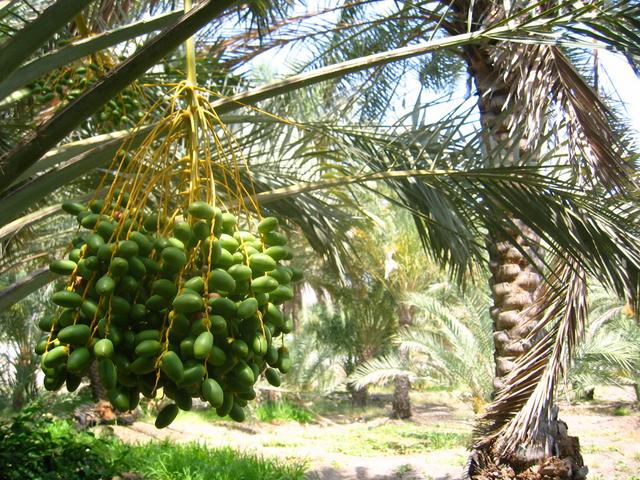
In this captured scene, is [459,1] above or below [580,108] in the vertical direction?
above

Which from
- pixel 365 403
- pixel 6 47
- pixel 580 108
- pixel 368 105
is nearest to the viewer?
pixel 6 47

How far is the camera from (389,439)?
36.6 ft

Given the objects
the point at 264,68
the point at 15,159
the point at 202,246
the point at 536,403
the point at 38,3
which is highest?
the point at 264,68

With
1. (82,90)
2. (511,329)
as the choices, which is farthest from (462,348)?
(82,90)

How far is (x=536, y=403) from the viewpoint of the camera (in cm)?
367

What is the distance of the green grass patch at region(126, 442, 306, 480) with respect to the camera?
5793mm

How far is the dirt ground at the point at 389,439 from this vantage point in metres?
8.21

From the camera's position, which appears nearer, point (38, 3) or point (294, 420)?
point (38, 3)

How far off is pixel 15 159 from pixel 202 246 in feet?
1.89

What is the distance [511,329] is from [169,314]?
342cm

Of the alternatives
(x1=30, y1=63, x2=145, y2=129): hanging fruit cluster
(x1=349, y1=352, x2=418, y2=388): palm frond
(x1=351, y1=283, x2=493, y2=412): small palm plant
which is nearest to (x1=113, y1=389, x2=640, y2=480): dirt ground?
(x1=351, y1=283, x2=493, y2=412): small palm plant

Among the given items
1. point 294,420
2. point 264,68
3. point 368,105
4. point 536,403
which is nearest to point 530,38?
point 536,403

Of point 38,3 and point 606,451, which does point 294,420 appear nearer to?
point 606,451

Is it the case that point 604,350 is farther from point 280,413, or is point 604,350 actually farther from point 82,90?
point 82,90
